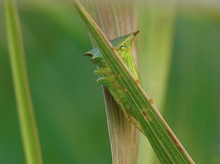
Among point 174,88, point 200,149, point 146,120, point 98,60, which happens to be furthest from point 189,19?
point 146,120

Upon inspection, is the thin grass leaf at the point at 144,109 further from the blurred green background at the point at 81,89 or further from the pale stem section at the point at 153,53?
the blurred green background at the point at 81,89

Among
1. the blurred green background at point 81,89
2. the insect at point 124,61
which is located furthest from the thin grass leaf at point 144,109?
the blurred green background at point 81,89

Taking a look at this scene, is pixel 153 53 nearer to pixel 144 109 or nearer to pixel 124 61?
pixel 124 61

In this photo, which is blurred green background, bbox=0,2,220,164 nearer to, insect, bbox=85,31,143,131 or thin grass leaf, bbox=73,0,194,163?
insect, bbox=85,31,143,131

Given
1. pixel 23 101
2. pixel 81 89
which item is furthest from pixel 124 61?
pixel 81 89

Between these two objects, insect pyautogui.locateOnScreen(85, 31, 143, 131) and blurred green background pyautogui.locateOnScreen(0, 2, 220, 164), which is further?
blurred green background pyautogui.locateOnScreen(0, 2, 220, 164)

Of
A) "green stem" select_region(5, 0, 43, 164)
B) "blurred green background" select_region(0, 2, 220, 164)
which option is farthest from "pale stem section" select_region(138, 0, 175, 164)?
"green stem" select_region(5, 0, 43, 164)
